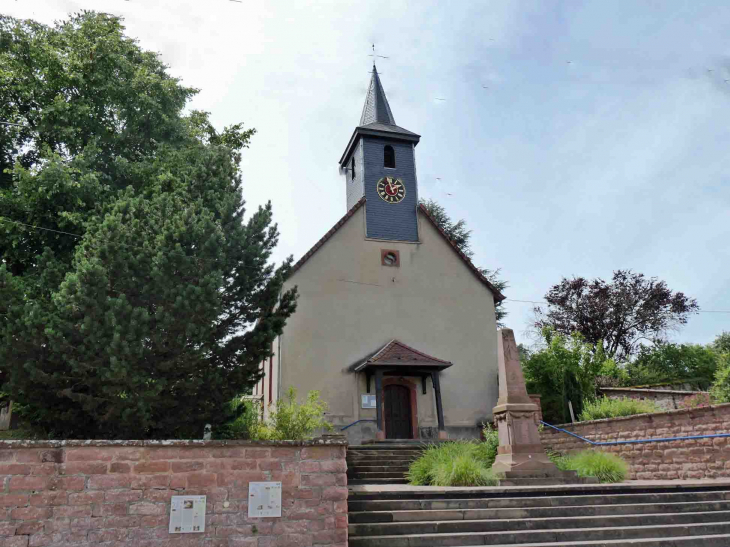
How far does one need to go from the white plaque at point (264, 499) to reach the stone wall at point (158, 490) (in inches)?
2.5

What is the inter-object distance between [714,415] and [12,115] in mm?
17198

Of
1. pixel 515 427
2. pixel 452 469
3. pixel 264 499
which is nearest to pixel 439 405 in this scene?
pixel 515 427

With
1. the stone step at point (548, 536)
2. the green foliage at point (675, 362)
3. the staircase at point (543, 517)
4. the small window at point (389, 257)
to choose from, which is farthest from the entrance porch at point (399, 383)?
the green foliage at point (675, 362)

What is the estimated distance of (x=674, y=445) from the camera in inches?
452

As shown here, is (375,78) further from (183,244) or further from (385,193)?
(183,244)

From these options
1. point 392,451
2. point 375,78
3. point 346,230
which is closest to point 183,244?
point 392,451

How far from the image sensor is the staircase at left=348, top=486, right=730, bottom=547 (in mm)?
7449

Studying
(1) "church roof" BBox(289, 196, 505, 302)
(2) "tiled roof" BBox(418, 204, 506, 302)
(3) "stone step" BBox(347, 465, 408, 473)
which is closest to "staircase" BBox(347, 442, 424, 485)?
(3) "stone step" BBox(347, 465, 408, 473)

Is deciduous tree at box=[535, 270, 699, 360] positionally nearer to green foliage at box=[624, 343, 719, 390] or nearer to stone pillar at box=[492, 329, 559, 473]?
green foliage at box=[624, 343, 719, 390]

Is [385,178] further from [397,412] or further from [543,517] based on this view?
[543,517]

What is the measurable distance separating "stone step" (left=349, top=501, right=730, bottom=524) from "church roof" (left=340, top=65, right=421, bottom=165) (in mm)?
15988

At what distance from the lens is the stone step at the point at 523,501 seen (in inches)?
323

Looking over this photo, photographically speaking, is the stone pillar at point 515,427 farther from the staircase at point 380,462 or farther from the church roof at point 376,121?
the church roof at point 376,121

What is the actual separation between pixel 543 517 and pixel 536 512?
0.11 m
